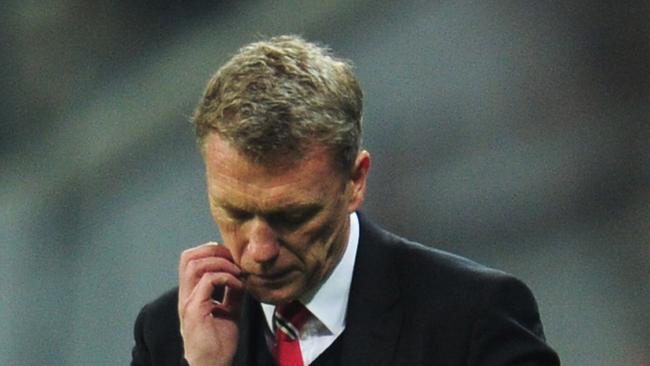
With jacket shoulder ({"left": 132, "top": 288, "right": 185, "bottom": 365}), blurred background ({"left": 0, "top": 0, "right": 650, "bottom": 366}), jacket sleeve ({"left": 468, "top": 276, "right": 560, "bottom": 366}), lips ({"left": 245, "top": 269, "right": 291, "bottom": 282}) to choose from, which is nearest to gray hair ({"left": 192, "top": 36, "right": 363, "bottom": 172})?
lips ({"left": 245, "top": 269, "right": 291, "bottom": 282})

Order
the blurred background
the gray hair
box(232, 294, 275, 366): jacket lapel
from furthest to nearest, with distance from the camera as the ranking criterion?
the blurred background < box(232, 294, 275, 366): jacket lapel < the gray hair

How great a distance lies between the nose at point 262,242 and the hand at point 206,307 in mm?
84

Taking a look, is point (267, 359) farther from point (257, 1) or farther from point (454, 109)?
point (257, 1)

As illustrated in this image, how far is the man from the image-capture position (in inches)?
49.2

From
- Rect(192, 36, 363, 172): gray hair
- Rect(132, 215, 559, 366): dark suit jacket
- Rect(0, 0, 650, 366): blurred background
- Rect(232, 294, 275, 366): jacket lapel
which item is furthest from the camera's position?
Rect(0, 0, 650, 366): blurred background

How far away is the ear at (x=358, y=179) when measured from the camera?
1.33m

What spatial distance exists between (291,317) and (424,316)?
161mm

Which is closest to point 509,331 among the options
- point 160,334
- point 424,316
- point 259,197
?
point 424,316

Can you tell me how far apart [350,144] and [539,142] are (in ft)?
1.86

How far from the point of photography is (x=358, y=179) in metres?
1.34

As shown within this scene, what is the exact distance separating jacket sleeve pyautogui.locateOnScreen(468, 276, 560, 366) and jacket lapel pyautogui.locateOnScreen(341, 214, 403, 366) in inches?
4.1

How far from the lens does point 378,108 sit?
73.9 inches

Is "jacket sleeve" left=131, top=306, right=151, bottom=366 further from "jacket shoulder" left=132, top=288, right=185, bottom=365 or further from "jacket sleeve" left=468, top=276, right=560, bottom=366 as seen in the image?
"jacket sleeve" left=468, top=276, right=560, bottom=366

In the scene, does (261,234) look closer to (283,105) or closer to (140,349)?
(283,105)
